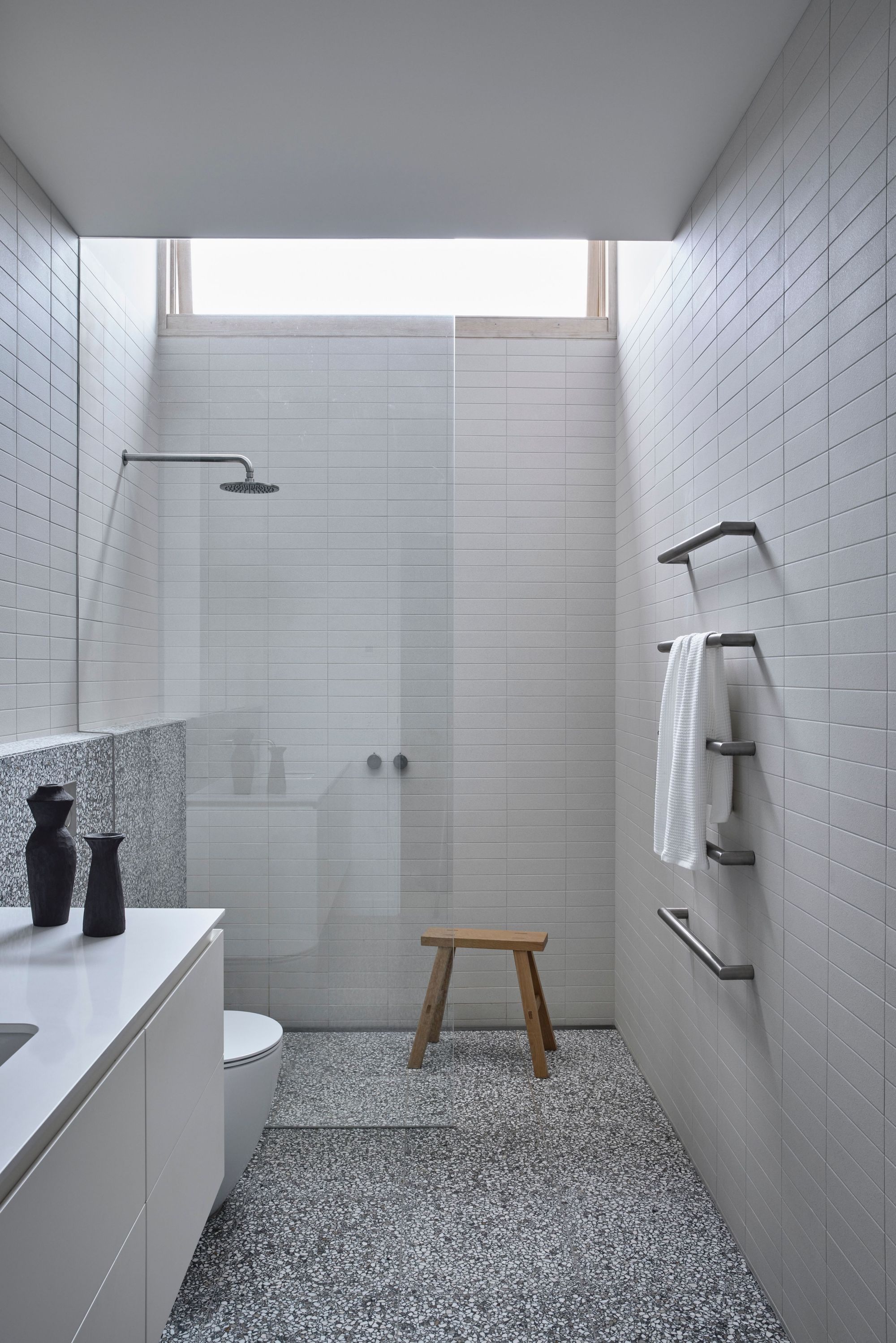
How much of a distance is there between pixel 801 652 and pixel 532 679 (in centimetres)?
165

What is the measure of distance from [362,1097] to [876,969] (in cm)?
156

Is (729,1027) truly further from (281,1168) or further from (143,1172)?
(143,1172)

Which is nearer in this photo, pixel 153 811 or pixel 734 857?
pixel 734 857

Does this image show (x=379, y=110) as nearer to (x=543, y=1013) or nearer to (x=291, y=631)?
(x=291, y=631)

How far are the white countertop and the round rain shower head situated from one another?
3.96 ft

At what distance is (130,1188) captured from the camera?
3.89 ft

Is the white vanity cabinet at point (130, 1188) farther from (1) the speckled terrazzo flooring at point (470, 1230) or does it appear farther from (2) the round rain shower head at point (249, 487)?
(2) the round rain shower head at point (249, 487)

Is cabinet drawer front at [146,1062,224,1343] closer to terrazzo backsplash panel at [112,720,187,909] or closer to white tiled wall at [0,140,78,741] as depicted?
terrazzo backsplash panel at [112,720,187,909]

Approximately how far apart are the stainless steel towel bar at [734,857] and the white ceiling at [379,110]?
1.69m

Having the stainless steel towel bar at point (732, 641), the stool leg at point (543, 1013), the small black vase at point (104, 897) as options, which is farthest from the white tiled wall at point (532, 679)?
the small black vase at point (104, 897)

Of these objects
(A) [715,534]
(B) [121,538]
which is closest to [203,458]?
(B) [121,538]

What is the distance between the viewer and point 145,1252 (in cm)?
126

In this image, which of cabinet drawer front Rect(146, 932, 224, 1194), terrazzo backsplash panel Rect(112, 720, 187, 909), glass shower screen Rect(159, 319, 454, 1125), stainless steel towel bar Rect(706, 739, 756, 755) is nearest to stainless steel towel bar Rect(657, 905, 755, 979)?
stainless steel towel bar Rect(706, 739, 756, 755)

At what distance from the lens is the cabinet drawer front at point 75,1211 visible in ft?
2.77
